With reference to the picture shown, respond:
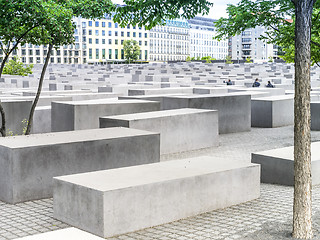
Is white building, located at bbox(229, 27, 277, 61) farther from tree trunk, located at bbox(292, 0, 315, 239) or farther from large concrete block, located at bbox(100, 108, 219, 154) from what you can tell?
tree trunk, located at bbox(292, 0, 315, 239)

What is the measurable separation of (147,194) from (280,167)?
3849 millimetres

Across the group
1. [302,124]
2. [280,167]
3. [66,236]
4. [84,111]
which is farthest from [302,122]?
[84,111]

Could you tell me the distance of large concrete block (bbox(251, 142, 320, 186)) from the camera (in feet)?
32.4

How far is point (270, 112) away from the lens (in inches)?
751

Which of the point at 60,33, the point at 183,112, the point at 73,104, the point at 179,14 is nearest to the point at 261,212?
the point at 179,14

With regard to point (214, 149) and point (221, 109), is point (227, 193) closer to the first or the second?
point (214, 149)

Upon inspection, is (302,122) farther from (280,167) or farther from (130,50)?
(130,50)

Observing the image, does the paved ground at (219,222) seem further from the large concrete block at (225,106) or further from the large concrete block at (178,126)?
the large concrete block at (225,106)

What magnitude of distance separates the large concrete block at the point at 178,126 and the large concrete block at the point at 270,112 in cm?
457

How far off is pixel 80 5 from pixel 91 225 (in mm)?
6266

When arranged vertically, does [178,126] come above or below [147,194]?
above

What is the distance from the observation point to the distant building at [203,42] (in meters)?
174

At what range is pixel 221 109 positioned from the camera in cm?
1748

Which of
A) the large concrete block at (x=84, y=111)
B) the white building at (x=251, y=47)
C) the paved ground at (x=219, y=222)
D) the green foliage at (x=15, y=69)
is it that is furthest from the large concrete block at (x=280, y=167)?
the white building at (x=251, y=47)
